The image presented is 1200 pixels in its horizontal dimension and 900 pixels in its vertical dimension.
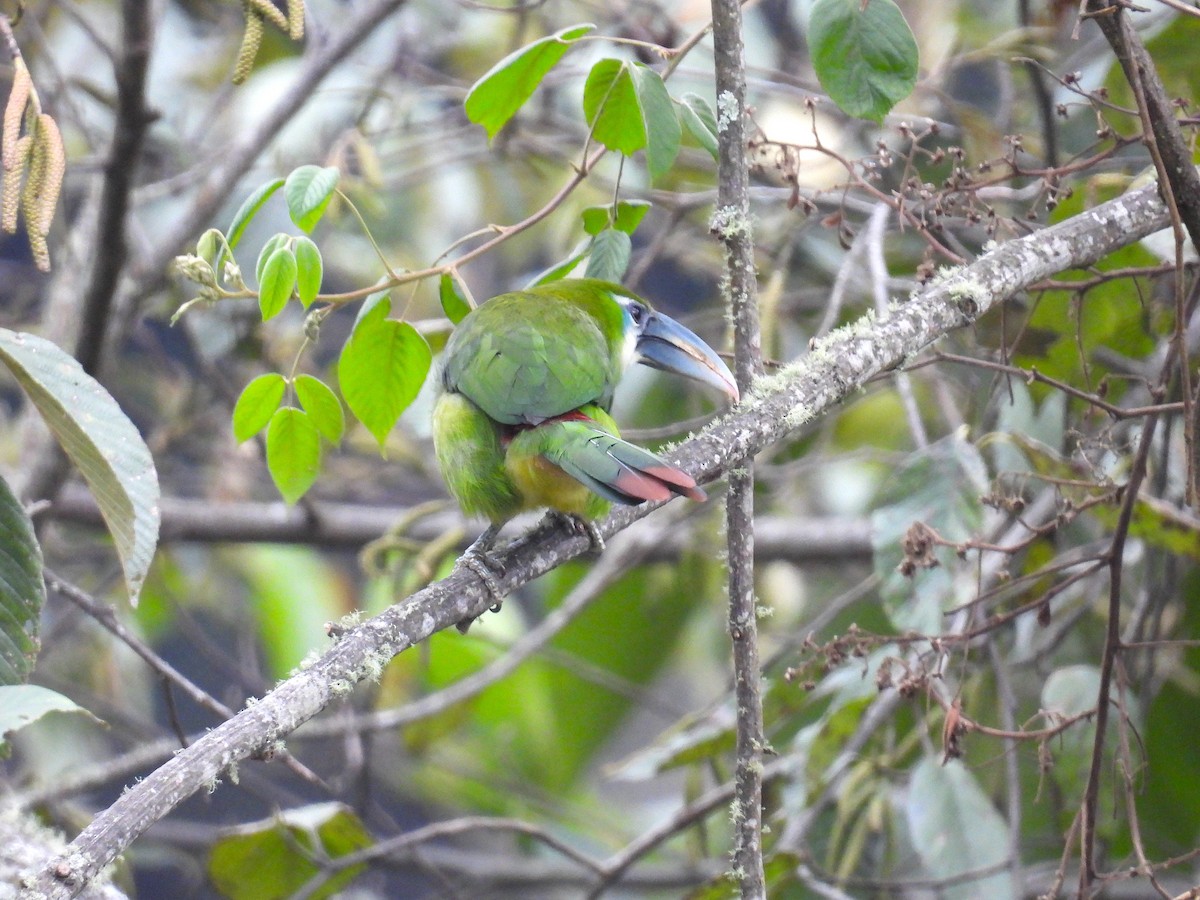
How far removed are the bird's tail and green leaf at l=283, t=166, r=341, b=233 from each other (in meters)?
0.57

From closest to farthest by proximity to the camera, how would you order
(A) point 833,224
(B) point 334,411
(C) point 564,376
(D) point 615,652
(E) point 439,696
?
(B) point 334,411 → (A) point 833,224 → (C) point 564,376 → (E) point 439,696 → (D) point 615,652

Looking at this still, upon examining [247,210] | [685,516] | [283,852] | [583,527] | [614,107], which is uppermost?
[614,107]

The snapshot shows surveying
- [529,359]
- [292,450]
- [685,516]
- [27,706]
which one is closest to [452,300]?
[529,359]

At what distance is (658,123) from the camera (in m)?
1.85

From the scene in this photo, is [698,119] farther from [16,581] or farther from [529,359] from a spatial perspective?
[16,581]

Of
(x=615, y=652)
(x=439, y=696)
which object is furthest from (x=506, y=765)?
(x=439, y=696)

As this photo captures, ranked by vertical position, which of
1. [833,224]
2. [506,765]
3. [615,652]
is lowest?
[506,765]

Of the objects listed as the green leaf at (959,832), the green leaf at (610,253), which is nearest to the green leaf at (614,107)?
the green leaf at (610,253)

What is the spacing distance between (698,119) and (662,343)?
80 cm

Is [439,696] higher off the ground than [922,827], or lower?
lower

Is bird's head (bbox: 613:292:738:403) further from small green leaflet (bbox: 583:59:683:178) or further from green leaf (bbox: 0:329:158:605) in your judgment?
green leaf (bbox: 0:329:158:605)

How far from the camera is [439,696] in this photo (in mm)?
3826

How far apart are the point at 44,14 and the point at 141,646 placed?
3.52m

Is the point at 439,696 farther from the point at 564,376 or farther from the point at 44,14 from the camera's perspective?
the point at 44,14
